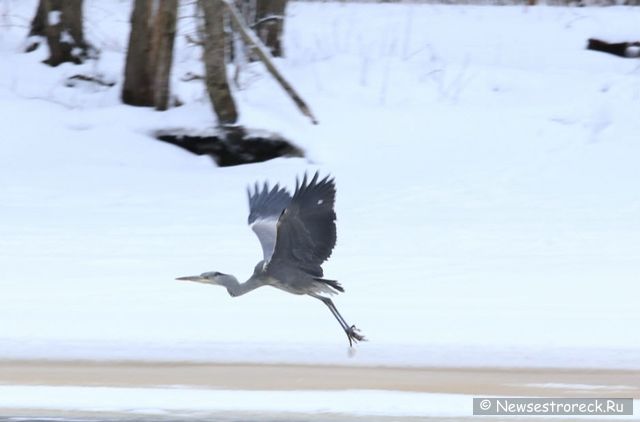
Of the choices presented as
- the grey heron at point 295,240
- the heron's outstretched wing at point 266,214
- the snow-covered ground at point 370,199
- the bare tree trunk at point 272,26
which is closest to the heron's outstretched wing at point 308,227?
the grey heron at point 295,240

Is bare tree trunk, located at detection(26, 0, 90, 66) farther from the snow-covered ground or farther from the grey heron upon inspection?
the grey heron

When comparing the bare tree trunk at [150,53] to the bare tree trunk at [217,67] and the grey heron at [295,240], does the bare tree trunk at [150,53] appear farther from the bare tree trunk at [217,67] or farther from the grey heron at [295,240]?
the grey heron at [295,240]

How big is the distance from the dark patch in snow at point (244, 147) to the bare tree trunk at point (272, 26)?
2643 millimetres

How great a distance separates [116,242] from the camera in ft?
31.4

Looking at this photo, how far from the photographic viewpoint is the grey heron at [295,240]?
586 centimetres

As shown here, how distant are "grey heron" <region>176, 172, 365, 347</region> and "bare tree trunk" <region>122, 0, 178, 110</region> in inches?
228

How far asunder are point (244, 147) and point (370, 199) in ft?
4.35

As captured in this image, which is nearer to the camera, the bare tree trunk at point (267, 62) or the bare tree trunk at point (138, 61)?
the bare tree trunk at point (267, 62)

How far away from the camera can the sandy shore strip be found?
627 centimetres

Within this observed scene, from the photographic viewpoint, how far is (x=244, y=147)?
37.6ft

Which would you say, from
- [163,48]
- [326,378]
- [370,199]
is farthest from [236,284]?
[163,48]

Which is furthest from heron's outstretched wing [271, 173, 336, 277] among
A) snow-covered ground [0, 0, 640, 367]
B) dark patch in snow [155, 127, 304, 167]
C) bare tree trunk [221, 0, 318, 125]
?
bare tree trunk [221, 0, 318, 125]

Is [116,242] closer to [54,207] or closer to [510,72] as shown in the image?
[54,207]

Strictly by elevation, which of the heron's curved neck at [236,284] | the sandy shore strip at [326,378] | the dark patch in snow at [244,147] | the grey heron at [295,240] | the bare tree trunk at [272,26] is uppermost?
the grey heron at [295,240]
